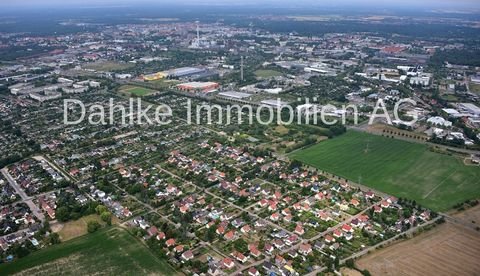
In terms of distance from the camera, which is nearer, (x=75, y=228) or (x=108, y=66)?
(x=75, y=228)

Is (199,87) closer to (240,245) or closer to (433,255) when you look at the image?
(240,245)

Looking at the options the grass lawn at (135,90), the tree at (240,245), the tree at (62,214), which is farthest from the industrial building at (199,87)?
the tree at (240,245)

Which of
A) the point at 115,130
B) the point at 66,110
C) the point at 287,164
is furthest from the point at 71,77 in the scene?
the point at 287,164

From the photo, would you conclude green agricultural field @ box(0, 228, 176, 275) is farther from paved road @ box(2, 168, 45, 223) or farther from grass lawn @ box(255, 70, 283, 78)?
grass lawn @ box(255, 70, 283, 78)

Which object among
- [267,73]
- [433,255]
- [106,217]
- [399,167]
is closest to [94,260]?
[106,217]

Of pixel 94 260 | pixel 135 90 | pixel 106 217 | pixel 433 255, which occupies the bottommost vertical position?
pixel 94 260

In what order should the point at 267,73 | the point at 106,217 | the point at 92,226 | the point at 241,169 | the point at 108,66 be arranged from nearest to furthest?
the point at 92,226, the point at 106,217, the point at 241,169, the point at 267,73, the point at 108,66
